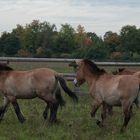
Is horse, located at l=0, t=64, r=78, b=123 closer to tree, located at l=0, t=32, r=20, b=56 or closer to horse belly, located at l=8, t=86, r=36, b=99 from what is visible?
horse belly, located at l=8, t=86, r=36, b=99

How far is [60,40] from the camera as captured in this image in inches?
3071

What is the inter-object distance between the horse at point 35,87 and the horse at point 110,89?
0.63m

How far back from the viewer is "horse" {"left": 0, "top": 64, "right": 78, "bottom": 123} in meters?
9.59

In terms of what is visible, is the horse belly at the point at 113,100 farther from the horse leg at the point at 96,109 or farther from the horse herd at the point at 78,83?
the horse leg at the point at 96,109

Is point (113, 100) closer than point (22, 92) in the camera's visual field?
Yes

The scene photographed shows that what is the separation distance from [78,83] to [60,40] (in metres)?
68.1

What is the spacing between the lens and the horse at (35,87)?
31.4 ft

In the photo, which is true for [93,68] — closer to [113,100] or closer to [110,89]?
[110,89]

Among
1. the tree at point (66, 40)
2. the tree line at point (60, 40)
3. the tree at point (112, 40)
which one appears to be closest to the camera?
the tree line at point (60, 40)

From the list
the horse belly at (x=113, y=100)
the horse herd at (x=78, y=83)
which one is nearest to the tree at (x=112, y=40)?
the horse herd at (x=78, y=83)

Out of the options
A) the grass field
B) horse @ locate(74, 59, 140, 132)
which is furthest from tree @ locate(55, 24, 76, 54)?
horse @ locate(74, 59, 140, 132)

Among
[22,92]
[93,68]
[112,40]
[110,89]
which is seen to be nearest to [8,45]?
[112,40]

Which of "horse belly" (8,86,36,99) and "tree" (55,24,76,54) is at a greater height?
"horse belly" (8,86,36,99)

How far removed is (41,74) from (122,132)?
2.22m
